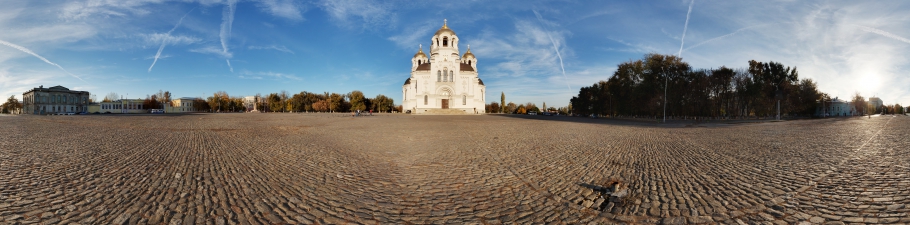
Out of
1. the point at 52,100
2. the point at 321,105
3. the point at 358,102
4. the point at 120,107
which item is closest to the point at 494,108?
the point at 358,102

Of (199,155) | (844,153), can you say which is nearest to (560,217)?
(199,155)

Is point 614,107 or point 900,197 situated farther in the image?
point 614,107

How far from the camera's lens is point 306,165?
6.66 meters

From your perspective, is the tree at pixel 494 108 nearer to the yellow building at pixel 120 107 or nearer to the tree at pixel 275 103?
the tree at pixel 275 103

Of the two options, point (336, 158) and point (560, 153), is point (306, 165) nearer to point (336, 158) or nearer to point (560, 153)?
point (336, 158)

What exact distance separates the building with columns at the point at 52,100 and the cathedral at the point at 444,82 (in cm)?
9087

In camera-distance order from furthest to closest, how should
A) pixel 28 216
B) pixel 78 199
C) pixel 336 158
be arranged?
pixel 336 158
pixel 78 199
pixel 28 216

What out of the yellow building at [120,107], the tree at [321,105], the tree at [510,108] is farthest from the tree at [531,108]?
the yellow building at [120,107]

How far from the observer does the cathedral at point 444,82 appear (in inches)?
2622

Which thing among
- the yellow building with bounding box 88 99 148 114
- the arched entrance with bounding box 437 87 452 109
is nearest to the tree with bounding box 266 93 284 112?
the yellow building with bounding box 88 99 148 114

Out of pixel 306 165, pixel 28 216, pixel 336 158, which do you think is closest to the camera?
pixel 28 216

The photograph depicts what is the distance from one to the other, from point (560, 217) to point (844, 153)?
9.67 meters

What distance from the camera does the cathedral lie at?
6659cm

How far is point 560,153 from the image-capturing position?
8461mm
